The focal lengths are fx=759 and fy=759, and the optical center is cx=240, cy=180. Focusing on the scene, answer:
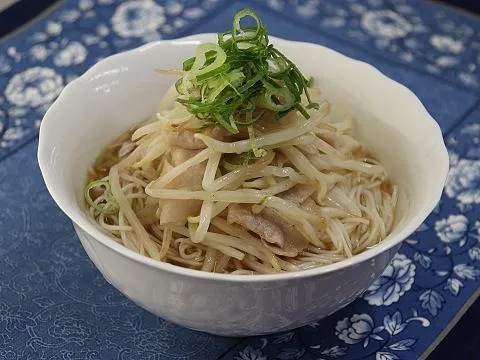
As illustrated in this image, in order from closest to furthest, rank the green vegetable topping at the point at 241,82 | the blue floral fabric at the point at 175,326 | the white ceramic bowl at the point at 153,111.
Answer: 1. the white ceramic bowl at the point at 153,111
2. the green vegetable topping at the point at 241,82
3. the blue floral fabric at the point at 175,326

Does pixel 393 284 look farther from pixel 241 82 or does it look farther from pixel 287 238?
pixel 241 82

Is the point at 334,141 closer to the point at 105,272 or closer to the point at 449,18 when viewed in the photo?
the point at 105,272

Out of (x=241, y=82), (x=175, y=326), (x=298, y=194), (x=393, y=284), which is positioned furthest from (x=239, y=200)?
(x=393, y=284)

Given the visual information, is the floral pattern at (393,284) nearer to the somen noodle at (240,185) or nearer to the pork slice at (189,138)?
the somen noodle at (240,185)

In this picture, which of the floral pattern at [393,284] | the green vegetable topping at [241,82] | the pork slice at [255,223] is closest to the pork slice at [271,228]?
the pork slice at [255,223]

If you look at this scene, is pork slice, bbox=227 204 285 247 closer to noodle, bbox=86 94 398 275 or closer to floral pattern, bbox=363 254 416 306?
noodle, bbox=86 94 398 275

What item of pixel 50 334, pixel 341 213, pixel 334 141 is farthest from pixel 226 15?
pixel 50 334
